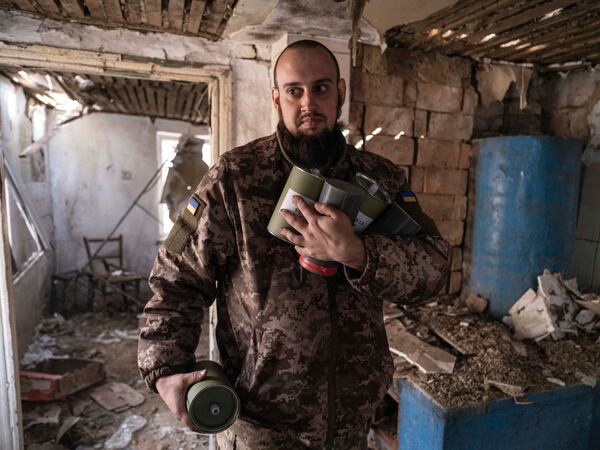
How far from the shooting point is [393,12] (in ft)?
7.34

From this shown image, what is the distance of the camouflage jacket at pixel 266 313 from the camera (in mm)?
1242

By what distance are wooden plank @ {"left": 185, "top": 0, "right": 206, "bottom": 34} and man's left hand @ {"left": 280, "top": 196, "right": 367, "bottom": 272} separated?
157 centimetres

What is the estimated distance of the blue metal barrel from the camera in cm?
266

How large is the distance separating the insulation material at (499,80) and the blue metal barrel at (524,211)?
1.51ft

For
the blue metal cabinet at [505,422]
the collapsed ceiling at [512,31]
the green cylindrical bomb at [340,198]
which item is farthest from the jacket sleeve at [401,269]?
the collapsed ceiling at [512,31]

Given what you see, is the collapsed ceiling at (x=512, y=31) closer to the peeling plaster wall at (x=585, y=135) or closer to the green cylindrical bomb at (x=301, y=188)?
the peeling plaster wall at (x=585, y=135)

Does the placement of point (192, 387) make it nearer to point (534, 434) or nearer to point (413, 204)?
point (413, 204)

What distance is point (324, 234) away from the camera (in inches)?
40.3

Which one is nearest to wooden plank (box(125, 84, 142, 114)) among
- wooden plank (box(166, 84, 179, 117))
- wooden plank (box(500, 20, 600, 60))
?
wooden plank (box(166, 84, 179, 117))

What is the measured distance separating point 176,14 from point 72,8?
0.56 m

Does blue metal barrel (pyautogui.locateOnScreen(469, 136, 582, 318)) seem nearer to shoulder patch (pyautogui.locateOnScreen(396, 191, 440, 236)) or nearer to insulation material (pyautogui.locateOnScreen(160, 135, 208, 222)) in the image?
shoulder patch (pyautogui.locateOnScreen(396, 191, 440, 236))

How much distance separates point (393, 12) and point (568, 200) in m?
1.78

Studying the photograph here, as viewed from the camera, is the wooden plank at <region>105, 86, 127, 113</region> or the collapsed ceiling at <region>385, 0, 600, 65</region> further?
the wooden plank at <region>105, 86, 127, 113</region>

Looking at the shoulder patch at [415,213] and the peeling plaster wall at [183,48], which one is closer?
the shoulder patch at [415,213]
